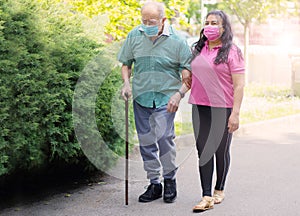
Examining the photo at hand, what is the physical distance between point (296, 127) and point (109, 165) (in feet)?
17.7

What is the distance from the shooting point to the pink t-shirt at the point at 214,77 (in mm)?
5000

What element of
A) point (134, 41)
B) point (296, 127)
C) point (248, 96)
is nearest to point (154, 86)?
point (134, 41)

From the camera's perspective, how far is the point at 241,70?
500cm

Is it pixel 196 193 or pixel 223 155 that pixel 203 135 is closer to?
pixel 223 155

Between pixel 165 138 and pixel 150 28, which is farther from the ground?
pixel 150 28

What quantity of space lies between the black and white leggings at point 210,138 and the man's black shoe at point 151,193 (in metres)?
0.49

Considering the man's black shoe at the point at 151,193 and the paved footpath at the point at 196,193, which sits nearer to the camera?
the paved footpath at the point at 196,193

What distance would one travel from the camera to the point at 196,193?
19.3ft

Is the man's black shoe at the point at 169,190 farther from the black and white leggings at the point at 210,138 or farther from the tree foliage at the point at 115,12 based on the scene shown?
the tree foliage at the point at 115,12

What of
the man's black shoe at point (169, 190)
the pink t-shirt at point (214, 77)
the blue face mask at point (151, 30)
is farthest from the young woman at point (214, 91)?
the blue face mask at point (151, 30)

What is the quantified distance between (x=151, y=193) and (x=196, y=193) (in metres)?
0.57

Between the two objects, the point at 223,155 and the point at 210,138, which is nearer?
the point at 210,138

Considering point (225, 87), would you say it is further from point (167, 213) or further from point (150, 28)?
point (167, 213)

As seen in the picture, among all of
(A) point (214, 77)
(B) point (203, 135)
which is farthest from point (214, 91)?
(B) point (203, 135)
